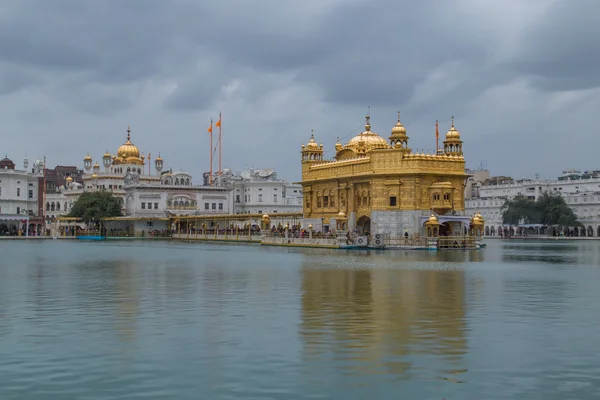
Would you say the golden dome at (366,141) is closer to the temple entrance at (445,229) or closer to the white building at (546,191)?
the temple entrance at (445,229)

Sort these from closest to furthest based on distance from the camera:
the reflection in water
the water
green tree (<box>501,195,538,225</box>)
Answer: the water, the reflection in water, green tree (<box>501,195,538,225</box>)

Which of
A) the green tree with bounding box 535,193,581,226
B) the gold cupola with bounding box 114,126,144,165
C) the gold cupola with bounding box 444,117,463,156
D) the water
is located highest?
the gold cupola with bounding box 114,126,144,165

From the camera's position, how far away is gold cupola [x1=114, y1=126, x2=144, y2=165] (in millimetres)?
116938

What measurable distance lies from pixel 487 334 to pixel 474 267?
1959 cm

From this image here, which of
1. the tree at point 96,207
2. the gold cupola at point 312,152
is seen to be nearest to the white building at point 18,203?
the tree at point 96,207

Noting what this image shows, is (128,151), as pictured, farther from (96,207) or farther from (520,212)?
(520,212)

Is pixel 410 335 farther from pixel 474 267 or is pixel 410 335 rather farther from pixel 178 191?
pixel 178 191

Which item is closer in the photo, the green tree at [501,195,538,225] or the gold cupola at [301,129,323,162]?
the gold cupola at [301,129,323,162]

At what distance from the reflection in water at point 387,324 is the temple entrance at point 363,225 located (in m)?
33.9

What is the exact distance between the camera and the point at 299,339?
47.6ft

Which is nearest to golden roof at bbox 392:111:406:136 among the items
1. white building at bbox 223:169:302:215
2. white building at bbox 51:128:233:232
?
white building at bbox 51:128:233:232

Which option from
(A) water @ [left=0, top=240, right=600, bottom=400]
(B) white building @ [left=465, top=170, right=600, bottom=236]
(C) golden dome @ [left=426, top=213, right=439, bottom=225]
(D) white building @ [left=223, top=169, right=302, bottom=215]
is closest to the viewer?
(A) water @ [left=0, top=240, right=600, bottom=400]

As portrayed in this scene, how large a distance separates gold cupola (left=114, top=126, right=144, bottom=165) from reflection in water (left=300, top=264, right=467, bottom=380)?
93.6 meters

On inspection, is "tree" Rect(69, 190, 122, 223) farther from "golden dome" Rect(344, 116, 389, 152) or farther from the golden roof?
the golden roof
